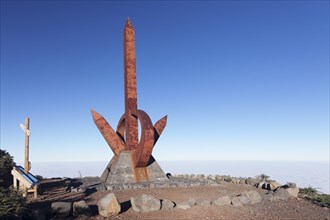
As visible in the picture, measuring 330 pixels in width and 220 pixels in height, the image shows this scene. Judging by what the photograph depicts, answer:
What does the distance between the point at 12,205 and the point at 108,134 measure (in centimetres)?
941

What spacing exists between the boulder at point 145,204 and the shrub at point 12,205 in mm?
3208

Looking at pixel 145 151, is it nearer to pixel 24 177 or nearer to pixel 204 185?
pixel 204 185

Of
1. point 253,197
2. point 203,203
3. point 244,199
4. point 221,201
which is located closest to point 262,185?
point 253,197

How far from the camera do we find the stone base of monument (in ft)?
52.7

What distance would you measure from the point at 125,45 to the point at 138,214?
38.4 feet

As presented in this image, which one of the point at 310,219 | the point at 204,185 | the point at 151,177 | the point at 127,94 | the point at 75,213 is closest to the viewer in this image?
the point at 75,213

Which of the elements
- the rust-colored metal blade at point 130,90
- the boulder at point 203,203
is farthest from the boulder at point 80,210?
the rust-colored metal blade at point 130,90

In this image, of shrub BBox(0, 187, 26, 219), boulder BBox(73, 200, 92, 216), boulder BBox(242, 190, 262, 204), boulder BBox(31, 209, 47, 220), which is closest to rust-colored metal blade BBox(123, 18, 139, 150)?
boulder BBox(242, 190, 262, 204)

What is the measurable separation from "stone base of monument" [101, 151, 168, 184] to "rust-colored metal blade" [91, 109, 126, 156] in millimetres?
657

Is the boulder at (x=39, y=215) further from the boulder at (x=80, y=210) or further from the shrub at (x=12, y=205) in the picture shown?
the boulder at (x=80, y=210)

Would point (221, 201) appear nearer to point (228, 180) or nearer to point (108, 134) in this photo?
point (228, 180)

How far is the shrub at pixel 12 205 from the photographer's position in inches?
317

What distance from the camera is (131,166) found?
1684 cm

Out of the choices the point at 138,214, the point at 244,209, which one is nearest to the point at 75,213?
the point at 138,214
